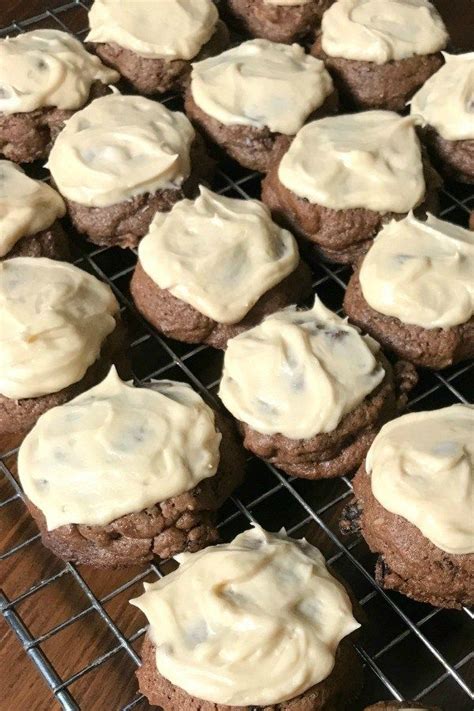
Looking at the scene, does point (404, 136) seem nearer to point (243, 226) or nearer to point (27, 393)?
point (243, 226)

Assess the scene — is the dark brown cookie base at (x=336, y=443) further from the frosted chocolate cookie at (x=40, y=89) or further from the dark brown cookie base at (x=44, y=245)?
the frosted chocolate cookie at (x=40, y=89)

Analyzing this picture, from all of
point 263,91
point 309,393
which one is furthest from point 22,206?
point 309,393

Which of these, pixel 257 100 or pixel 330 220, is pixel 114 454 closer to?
pixel 330 220

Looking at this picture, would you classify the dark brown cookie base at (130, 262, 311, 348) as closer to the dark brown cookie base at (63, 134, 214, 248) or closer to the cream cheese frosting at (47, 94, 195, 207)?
the dark brown cookie base at (63, 134, 214, 248)

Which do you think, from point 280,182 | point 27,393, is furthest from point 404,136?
point 27,393

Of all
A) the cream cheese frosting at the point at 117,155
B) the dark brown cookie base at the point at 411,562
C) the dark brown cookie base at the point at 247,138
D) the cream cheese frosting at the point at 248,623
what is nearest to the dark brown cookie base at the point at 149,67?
the dark brown cookie base at the point at 247,138

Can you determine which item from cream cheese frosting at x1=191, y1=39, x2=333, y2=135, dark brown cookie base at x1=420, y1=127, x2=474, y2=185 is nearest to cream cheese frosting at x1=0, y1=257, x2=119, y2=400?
cream cheese frosting at x1=191, y1=39, x2=333, y2=135
